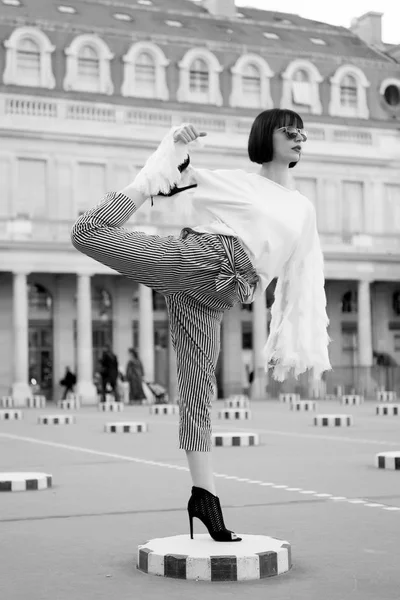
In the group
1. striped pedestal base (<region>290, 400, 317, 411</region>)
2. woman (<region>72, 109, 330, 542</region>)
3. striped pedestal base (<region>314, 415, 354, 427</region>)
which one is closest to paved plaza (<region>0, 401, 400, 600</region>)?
woman (<region>72, 109, 330, 542</region>)

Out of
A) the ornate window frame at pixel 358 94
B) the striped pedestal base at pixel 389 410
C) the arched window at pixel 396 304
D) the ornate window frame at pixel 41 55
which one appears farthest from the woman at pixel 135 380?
Result: the arched window at pixel 396 304

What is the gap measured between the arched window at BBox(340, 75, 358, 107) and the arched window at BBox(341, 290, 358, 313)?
8660mm

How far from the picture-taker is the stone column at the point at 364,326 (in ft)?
181

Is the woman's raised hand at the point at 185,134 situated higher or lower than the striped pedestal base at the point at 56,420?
higher

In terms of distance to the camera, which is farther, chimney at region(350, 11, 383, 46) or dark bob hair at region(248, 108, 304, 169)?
chimney at region(350, 11, 383, 46)

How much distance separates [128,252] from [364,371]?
46.6 meters

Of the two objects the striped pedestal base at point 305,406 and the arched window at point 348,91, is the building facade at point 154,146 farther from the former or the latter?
the striped pedestal base at point 305,406

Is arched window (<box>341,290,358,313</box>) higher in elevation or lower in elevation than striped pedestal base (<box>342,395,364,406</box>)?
higher

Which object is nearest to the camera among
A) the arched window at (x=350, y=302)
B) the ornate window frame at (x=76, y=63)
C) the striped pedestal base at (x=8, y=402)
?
the striped pedestal base at (x=8, y=402)

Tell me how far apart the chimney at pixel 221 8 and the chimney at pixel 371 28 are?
751cm

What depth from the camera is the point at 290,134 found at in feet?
21.5

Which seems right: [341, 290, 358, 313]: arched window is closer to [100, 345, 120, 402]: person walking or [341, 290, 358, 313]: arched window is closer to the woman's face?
[100, 345, 120, 402]: person walking

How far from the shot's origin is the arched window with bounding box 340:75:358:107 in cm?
5866

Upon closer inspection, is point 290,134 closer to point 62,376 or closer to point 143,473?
point 143,473
